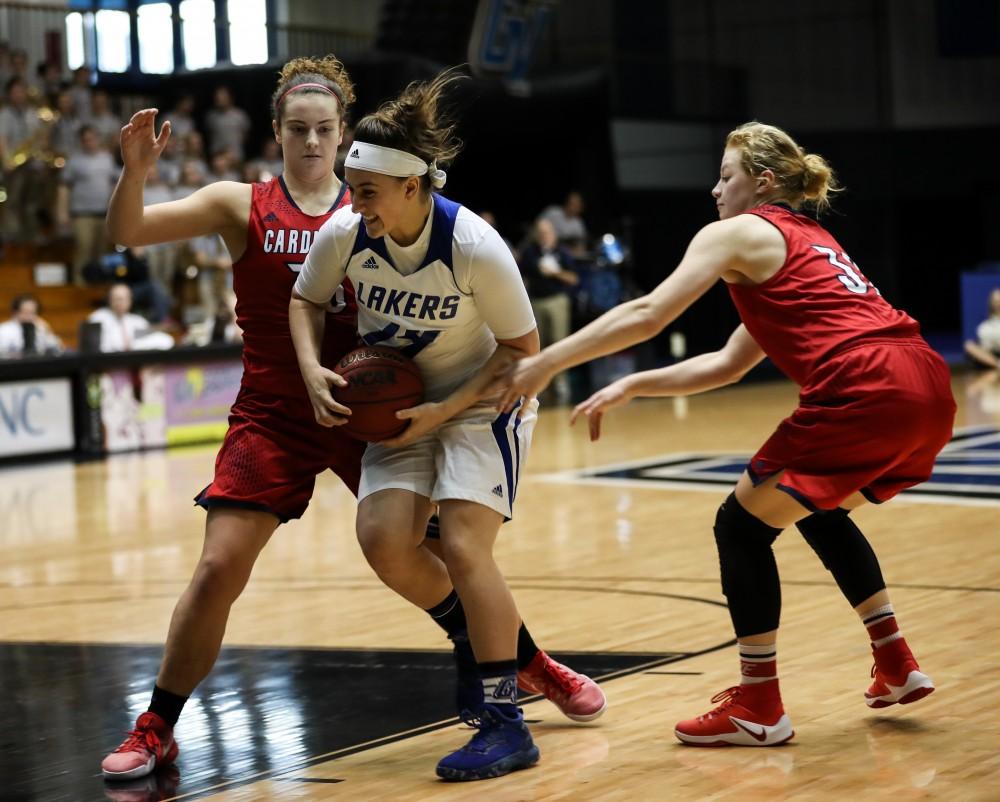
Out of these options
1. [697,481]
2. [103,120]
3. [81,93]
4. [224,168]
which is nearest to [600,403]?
[697,481]

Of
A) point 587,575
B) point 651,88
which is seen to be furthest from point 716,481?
point 651,88

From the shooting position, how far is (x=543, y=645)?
5.18 metres

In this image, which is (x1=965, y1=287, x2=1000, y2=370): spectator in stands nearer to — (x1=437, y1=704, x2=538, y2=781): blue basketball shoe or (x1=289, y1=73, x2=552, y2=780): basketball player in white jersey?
(x1=289, y1=73, x2=552, y2=780): basketball player in white jersey

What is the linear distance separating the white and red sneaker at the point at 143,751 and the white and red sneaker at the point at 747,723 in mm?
1290

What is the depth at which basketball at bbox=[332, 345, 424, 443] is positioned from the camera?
3707mm

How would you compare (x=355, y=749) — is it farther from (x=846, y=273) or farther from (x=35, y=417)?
(x=35, y=417)

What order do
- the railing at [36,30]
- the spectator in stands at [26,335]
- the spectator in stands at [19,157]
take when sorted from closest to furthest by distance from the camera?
the spectator in stands at [26,335] < the spectator in stands at [19,157] < the railing at [36,30]

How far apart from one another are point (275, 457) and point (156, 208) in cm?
73

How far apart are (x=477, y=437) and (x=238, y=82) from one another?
52.2 ft

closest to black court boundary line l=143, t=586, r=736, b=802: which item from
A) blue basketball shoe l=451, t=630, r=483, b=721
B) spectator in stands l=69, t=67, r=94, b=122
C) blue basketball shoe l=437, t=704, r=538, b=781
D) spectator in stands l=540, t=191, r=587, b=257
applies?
blue basketball shoe l=451, t=630, r=483, b=721

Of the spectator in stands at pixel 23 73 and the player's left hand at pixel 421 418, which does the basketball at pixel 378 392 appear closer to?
the player's left hand at pixel 421 418

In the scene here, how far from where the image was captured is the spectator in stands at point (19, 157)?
1534 centimetres

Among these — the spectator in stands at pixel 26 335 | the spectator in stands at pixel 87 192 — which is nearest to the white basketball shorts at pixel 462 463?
the spectator in stands at pixel 26 335

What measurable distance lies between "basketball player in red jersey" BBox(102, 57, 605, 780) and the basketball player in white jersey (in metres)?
0.23
